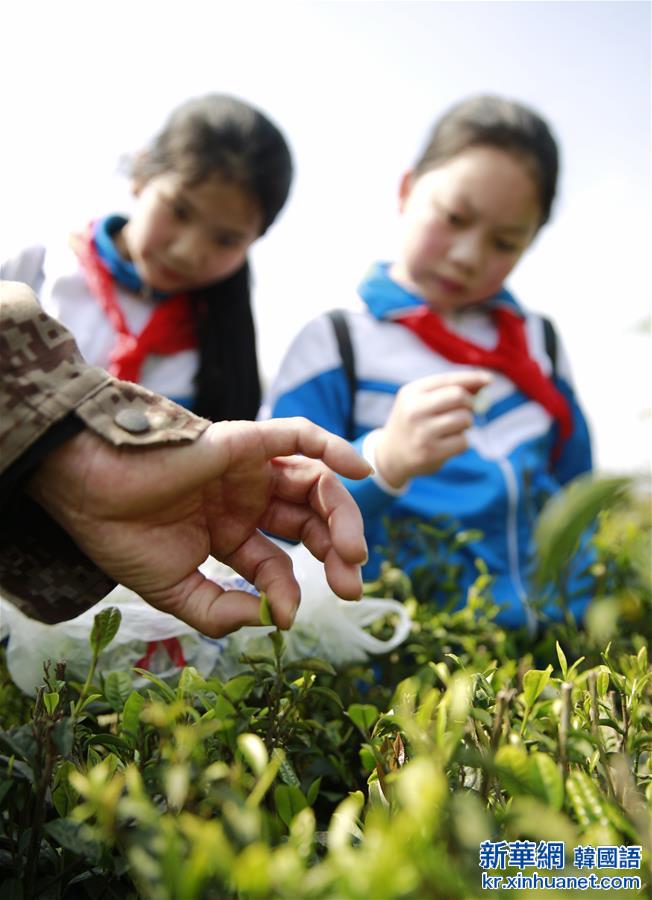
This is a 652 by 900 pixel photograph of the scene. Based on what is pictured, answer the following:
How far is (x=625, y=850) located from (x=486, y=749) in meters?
0.16

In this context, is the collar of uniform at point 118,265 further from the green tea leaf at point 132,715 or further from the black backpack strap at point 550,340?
the green tea leaf at point 132,715

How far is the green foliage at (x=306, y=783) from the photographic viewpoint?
1.25ft

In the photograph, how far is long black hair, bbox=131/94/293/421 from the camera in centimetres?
259

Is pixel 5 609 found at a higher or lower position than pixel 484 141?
lower

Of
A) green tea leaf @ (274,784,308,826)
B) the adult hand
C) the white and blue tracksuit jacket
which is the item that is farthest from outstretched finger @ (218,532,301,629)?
the white and blue tracksuit jacket

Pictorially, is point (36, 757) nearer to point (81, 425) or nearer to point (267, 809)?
point (267, 809)

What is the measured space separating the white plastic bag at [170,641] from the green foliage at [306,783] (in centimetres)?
7

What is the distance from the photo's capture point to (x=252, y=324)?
2.83 m

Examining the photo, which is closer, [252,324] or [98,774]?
[98,774]

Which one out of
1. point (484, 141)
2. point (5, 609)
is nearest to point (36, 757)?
point (5, 609)

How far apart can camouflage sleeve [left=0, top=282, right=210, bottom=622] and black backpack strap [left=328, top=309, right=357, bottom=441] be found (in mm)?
1413

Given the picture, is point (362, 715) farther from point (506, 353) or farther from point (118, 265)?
point (118, 265)

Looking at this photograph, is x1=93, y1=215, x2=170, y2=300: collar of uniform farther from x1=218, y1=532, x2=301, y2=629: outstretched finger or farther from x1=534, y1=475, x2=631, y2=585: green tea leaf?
x1=534, y1=475, x2=631, y2=585: green tea leaf

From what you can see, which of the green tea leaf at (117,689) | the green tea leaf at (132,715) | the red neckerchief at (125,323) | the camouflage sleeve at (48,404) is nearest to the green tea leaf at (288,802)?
the green tea leaf at (132,715)
